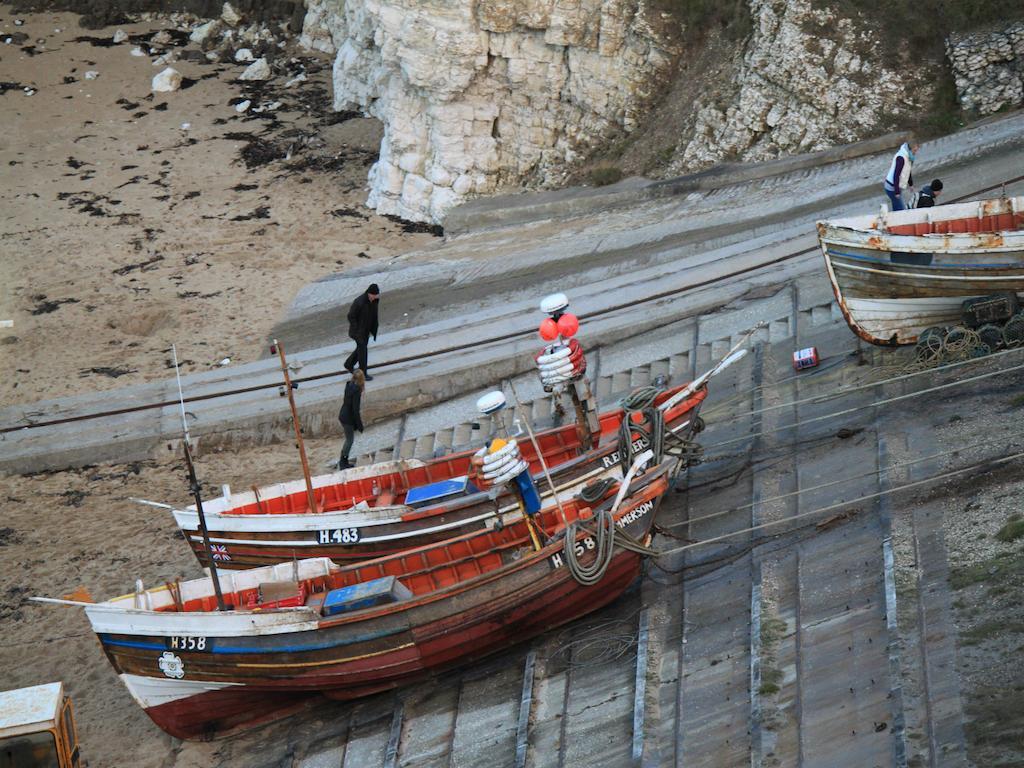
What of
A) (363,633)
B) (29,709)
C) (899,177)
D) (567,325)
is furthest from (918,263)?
(29,709)

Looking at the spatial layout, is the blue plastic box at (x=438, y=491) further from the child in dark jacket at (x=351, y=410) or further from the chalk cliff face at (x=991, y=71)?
the chalk cliff face at (x=991, y=71)

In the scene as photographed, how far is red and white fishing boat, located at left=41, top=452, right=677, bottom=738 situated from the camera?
1257 cm

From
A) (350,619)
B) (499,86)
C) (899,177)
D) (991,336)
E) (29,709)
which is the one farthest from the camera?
(499,86)

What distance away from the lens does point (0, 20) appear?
114 feet

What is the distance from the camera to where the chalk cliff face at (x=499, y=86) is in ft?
78.4

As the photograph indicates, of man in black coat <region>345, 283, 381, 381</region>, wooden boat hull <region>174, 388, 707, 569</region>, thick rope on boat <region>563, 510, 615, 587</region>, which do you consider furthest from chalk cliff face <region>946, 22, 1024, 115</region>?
thick rope on boat <region>563, 510, 615, 587</region>

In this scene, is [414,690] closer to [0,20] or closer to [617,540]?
[617,540]

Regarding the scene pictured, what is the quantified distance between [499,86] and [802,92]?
228 inches

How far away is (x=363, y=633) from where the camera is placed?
12.6 m

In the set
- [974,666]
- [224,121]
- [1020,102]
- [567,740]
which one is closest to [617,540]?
[567,740]

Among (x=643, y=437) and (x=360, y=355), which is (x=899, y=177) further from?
(x=360, y=355)

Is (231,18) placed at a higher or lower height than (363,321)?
higher

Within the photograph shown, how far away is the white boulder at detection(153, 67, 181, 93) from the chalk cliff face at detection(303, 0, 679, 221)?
7.22 m

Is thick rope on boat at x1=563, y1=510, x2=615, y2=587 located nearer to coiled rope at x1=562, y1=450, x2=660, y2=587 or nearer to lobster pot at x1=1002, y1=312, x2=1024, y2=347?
coiled rope at x1=562, y1=450, x2=660, y2=587
